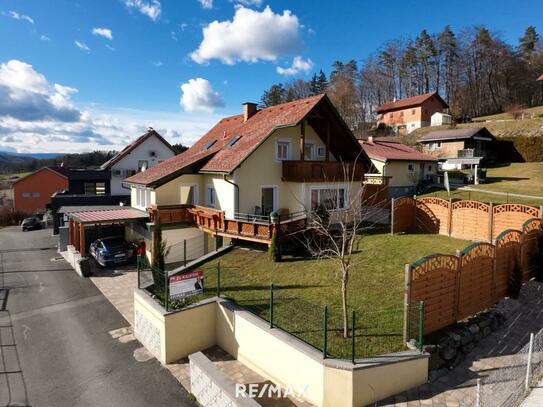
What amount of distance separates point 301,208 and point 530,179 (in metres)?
28.2

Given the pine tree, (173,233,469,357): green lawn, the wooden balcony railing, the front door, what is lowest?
(173,233,469,357): green lawn

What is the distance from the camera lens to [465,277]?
10.6 m

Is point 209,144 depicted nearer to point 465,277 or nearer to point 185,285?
point 185,285

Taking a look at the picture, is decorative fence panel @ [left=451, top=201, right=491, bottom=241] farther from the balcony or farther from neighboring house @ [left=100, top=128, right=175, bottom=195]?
neighboring house @ [left=100, top=128, right=175, bottom=195]

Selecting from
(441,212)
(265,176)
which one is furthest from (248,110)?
(441,212)

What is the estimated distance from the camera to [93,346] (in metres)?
12.6

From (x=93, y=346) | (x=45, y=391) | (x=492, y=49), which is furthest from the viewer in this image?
(x=492, y=49)

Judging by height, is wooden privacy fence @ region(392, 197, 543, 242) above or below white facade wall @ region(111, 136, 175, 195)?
below

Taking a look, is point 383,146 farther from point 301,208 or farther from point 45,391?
point 45,391

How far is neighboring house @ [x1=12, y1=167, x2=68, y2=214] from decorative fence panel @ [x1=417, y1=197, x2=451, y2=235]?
162ft

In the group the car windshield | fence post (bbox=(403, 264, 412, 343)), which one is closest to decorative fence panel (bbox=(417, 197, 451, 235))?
fence post (bbox=(403, 264, 412, 343))

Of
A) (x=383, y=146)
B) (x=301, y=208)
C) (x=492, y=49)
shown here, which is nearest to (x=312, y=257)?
(x=301, y=208)

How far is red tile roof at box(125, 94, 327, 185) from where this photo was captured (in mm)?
19188

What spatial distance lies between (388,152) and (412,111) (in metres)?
35.4
